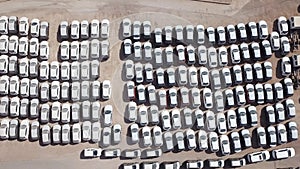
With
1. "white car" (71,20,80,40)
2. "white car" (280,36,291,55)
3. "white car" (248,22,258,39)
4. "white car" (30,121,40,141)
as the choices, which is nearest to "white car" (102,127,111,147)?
"white car" (30,121,40,141)

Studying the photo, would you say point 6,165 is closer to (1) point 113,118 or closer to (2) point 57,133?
(2) point 57,133

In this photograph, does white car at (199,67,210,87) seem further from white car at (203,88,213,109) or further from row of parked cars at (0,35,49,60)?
row of parked cars at (0,35,49,60)

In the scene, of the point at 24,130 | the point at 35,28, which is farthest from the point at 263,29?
the point at 24,130

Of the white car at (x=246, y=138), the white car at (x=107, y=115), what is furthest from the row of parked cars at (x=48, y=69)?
the white car at (x=246, y=138)

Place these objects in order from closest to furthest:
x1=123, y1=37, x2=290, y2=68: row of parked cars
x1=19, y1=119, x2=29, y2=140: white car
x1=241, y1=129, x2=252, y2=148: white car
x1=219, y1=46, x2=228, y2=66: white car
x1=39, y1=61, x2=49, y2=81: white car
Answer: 1. x1=19, y1=119, x2=29, y2=140: white car
2. x1=39, y1=61, x2=49, y2=81: white car
3. x1=241, y1=129, x2=252, y2=148: white car
4. x1=123, y1=37, x2=290, y2=68: row of parked cars
5. x1=219, y1=46, x2=228, y2=66: white car

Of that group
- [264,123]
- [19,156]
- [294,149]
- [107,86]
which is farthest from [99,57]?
[294,149]

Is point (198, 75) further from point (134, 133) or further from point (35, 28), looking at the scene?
point (35, 28)

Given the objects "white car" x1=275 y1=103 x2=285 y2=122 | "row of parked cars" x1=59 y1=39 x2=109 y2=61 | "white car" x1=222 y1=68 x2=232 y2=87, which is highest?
"row of parked cars" x1=59 y1=39 x2=109 y2=61
